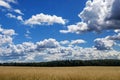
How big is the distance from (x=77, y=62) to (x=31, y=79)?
3359 inches

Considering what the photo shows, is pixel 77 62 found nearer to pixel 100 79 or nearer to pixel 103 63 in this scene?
pixel 103 63

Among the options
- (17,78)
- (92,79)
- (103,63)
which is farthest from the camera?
(103,63)

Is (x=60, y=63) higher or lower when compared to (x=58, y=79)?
higher

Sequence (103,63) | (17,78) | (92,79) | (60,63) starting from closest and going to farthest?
(92,79) → (17,78) → (103,63) → (60,63)

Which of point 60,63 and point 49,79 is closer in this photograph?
point 49,79

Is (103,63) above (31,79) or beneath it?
above

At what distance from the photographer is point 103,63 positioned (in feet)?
315

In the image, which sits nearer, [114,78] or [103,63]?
[114,78]

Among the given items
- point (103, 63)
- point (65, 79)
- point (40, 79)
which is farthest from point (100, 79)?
point (103, 63)

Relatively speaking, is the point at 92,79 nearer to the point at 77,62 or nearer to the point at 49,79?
the point at 49,79

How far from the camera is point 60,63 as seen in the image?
102 meters

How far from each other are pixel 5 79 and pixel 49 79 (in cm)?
379

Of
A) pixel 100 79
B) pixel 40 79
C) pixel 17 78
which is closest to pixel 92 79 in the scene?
pixel 100 79

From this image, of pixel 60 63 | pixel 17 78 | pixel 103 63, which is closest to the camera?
pixel 17 78
